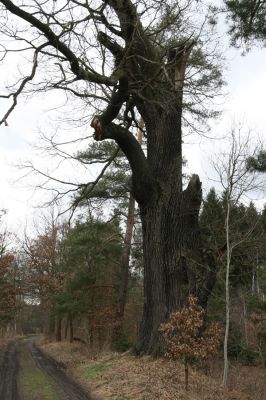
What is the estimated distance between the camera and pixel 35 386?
491 inches

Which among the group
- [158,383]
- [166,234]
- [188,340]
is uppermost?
[166,234]

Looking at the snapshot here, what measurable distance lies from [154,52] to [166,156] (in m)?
3.08

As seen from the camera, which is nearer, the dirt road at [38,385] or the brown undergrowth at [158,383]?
the brown undergrowth at [158,383]

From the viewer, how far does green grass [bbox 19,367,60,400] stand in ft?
34.4

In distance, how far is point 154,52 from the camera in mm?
11703

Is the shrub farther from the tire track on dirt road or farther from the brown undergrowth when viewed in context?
the tire track on dirt road

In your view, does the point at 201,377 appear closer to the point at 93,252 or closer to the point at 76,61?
the point at 76,61

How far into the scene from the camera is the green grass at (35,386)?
34.4ft

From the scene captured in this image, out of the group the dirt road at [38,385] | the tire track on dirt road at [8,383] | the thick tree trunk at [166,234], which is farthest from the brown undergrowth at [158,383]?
the tire track on dirt road at [8,383]

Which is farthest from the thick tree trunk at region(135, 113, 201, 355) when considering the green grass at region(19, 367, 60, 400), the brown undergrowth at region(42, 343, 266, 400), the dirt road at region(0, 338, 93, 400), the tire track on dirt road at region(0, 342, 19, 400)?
the tire track on dirt road at region(0, 342, 19, 400)

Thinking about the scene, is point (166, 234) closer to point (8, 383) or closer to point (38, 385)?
point (38, 385)

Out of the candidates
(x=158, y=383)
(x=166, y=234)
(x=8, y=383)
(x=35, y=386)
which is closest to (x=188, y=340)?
(x=158, y=383)

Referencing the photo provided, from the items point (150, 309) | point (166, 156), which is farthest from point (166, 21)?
point (150, 309)

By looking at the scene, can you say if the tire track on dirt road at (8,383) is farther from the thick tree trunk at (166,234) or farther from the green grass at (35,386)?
the thick tree trunk at (166,234)
